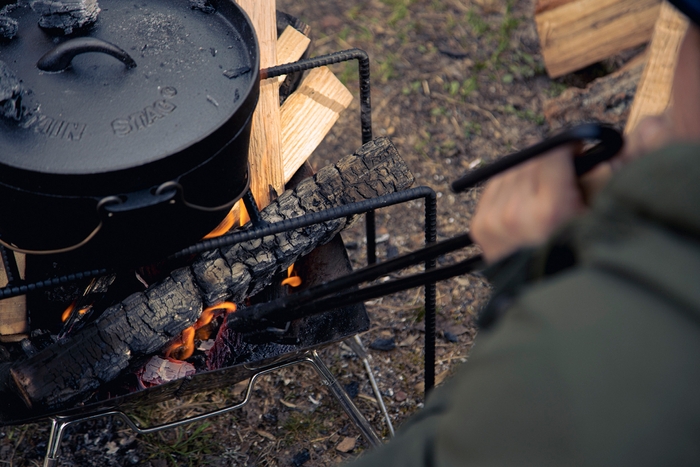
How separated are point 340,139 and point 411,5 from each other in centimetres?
125

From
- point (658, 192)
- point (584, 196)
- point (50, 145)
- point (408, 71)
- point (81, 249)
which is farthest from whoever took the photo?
point (408, 71)

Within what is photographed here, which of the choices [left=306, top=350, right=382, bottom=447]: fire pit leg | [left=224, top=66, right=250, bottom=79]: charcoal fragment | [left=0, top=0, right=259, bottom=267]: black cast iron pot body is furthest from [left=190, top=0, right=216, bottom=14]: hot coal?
[left=306, top=350, right=382, bottom=447]: fire pit leg

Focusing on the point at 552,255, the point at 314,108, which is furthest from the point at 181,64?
the point at 552,255

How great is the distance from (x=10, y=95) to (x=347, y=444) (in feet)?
5.48

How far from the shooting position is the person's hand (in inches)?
36.2

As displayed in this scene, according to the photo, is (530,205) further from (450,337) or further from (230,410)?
(450,337)

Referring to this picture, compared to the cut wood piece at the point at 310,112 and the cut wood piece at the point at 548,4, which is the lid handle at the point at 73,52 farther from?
the cut wood piece at the point at 548,4

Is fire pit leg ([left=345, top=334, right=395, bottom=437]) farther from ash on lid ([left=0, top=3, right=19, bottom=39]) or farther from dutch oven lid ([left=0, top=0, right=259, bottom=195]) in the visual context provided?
ash on lid ([left=0, top=3, right=19, bottom=39])

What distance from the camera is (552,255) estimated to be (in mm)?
801

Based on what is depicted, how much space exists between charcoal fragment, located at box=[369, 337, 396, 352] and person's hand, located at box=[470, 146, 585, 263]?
5.49 feet

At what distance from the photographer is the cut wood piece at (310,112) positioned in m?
2.26

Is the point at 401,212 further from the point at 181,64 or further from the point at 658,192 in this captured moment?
the point at 658,192

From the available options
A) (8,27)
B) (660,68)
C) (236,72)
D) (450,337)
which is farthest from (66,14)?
(660,68)

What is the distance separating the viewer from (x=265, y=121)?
2.12m
